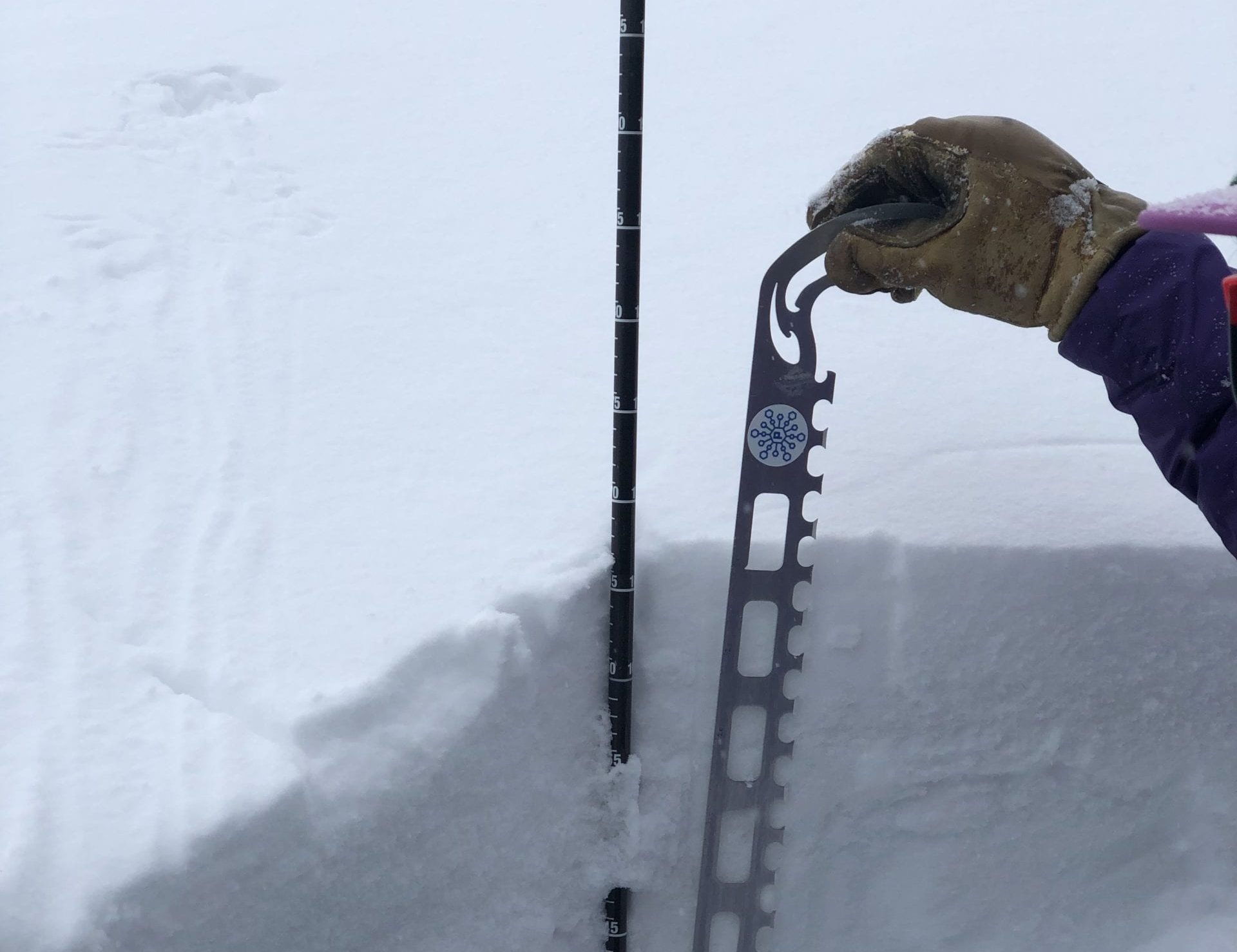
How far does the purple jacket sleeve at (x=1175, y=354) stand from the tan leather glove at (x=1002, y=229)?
0.11 feet

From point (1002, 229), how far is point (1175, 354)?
0.28 metres

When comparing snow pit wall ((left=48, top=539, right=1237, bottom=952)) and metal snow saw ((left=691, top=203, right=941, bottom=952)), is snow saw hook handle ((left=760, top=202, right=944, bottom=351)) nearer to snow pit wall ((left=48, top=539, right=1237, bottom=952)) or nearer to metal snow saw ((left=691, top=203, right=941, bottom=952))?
metal snow saw ((left=691, top=203, right=941, bottom=952))

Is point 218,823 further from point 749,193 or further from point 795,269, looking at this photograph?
point 749,193

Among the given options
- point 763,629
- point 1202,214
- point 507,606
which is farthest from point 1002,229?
point 507,606

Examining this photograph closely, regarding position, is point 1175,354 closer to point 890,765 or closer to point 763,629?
point 763,629

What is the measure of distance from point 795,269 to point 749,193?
3.77 feet

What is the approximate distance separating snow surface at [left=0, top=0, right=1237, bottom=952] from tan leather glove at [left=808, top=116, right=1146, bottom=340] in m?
0.46

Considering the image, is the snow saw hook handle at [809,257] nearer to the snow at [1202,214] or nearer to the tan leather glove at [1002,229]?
the tan leather glove at [1002,229]

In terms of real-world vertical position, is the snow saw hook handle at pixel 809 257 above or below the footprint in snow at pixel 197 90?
below

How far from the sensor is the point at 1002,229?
4.60ft

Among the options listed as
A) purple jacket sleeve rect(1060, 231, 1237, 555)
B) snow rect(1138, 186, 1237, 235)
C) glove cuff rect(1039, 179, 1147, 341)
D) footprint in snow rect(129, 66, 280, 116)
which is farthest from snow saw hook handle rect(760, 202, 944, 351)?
footprint in snow rect(129, 66, 280, 116)

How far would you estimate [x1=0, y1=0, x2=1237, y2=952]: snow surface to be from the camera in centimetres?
145

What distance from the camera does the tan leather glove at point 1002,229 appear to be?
1.37 meters

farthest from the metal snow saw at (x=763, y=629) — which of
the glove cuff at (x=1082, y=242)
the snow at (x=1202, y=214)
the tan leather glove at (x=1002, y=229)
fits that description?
the snow at (x=1202, y=214)
